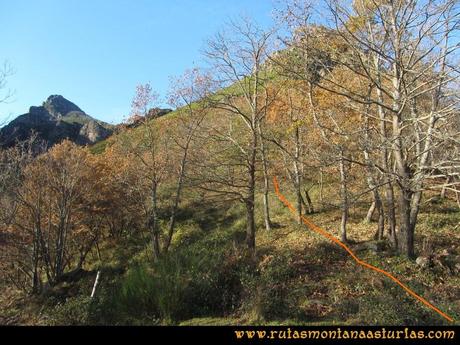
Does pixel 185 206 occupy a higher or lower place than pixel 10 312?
higher

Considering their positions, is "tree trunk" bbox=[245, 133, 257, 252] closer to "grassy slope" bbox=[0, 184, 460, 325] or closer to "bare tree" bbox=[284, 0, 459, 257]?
"grassy slope" bbox=[0, 184, 460, 325]

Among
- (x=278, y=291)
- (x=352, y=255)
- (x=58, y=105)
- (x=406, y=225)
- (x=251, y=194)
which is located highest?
(x=58, y=105)

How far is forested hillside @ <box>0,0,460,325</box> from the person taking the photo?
9.29 m

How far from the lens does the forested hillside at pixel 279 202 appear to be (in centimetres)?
929

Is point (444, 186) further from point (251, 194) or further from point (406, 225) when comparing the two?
point (251, 194)

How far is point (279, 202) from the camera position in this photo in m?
25.8

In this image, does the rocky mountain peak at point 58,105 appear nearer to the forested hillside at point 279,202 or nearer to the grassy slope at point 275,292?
the forested hillside at point 279,202

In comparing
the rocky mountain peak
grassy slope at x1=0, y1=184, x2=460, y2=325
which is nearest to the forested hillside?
grassy slope at x1=0, y1=184, x2=460, y2=325

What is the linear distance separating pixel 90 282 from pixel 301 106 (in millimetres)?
13610

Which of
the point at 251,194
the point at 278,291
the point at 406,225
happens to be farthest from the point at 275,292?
the point at 251,194

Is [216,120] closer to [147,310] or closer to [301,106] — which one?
[301,106]

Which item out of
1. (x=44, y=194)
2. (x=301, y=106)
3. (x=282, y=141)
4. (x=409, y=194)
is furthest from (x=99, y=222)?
(x=409, y=194)

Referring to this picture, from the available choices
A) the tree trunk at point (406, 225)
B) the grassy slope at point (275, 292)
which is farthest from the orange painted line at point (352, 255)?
the tree trunk at point (406, 225)

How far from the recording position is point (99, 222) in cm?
2308
